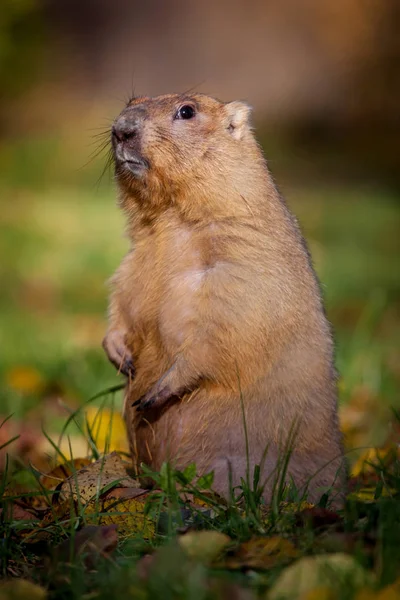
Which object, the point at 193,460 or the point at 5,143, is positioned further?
the point at 5,143

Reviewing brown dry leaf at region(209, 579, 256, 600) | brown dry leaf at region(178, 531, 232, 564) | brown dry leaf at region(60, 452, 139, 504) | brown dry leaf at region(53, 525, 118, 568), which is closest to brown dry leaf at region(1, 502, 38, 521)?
brown dry leaf at region(60, 452, 139, 504)

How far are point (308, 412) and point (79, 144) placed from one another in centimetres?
1548

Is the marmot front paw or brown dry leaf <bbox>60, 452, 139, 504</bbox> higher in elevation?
the marmot front paw

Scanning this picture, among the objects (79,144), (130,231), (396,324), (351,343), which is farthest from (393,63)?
(130,231)

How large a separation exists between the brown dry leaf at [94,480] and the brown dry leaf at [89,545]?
1.12 ft

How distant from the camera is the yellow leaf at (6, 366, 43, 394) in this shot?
5.35m

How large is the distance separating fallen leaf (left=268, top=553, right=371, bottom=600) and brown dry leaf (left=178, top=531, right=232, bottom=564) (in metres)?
0.25

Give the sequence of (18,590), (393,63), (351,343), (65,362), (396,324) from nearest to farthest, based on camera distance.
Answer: (18,590) < (65,362) < (351,343) < (396,324) < (393,63)

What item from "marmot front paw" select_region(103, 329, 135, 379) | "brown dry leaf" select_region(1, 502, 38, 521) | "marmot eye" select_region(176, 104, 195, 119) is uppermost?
"marmot eye" select_region(176, 104, 195, 119)

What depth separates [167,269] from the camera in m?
3.59

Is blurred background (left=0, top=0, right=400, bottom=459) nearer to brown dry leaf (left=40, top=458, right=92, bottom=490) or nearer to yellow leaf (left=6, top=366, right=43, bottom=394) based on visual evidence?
yellow leaf (left=6, top=366, right=43, bottom=394)

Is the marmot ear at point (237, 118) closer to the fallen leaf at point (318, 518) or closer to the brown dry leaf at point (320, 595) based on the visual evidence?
the fallen leaf at point (318, 518)

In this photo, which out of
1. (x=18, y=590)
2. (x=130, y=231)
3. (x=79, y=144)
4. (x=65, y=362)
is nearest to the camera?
(x=18, y=590)

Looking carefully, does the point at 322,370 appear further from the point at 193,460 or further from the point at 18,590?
the point at 18,590
